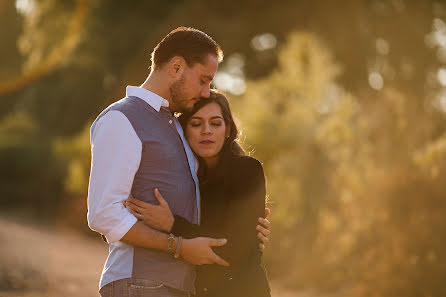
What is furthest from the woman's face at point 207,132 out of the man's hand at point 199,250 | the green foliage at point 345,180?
the green foliage at point 345,180

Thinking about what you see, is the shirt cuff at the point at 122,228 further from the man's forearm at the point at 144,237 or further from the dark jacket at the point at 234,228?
the dark jacket at the point at 234,228

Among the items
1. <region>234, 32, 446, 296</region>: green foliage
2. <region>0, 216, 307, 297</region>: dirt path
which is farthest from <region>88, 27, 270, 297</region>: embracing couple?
<region>0, 216, 307, 297</region>: dirt path

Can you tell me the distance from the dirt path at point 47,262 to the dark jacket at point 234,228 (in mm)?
6692

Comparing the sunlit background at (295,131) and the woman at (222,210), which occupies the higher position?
the sunlit background at (295,131)

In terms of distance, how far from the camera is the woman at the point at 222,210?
354 cm

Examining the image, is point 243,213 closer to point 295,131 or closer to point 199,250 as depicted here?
point 199,250

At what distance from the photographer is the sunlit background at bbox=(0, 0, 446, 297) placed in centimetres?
908

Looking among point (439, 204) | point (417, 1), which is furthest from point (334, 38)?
point (439, 204)

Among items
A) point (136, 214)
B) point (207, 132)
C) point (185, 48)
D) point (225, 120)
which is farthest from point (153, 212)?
point (225, 120)

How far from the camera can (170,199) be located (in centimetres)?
338

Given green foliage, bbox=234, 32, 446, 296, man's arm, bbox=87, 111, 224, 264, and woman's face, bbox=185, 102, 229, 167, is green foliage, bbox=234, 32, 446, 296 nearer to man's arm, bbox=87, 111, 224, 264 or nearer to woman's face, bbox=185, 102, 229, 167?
woman's face, bbox=185, 102, 229, 167

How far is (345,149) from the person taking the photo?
1063 cm

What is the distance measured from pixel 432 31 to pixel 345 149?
1315cm

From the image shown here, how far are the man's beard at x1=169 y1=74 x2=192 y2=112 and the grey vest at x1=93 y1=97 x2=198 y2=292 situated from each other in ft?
0.74
